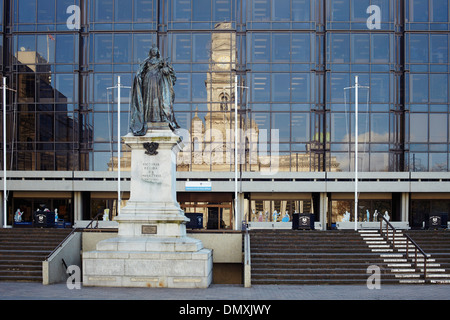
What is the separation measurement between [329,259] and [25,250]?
1406cm

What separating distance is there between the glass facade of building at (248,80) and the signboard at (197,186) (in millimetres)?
1167

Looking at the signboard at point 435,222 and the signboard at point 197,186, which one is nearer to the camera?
the signboard at point 435,222

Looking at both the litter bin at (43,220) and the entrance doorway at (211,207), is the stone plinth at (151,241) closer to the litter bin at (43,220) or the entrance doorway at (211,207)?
the litter bin at (43,220)

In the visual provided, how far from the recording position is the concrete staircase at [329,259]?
21.0 m

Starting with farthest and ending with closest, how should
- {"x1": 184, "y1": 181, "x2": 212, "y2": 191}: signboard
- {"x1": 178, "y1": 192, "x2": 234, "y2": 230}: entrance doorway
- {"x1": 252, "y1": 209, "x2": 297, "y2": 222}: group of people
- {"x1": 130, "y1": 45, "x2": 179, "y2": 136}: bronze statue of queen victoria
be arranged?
{"x1": 178, "y1": 192, "x2": 234, "y2": 230}: entrance doorway
{"x1": 252, "y1": 209, "x2": 297, "y2": 222}: group of people
{"x1": 184, "y1": 181, "x2": 212, "y2": 191}: signboard
{"x1": 130, "y1": 45, "x2": 179, "y2": 136}: bronze statue of queen victoria

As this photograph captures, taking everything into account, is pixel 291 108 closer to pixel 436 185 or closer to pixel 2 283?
pixel 436 185

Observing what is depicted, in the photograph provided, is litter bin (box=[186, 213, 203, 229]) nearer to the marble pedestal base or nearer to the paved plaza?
the paved plaza

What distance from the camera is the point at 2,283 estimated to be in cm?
2048

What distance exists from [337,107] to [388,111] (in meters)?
4.19

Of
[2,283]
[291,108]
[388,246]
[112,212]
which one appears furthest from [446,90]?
[2,283]

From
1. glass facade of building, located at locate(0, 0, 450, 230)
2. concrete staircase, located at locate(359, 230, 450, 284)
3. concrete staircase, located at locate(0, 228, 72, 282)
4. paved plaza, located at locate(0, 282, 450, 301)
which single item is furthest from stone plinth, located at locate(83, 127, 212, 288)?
glass facade of building, located at locate(0, 0, 450, 230)

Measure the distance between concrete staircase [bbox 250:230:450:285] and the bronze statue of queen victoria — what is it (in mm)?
7453

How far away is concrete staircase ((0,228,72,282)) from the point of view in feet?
71.5

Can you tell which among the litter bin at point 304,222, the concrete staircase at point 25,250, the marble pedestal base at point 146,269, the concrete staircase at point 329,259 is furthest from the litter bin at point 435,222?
the concrete staircase at point 25,250
